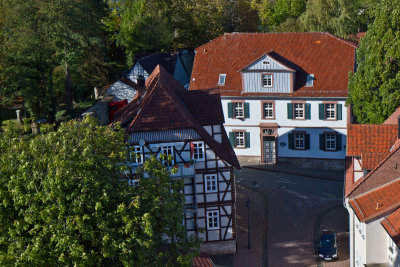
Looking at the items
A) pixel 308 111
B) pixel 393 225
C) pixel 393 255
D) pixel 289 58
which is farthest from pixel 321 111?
pixel 393 255

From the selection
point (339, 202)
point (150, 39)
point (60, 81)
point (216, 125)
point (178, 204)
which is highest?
point (150, 39)

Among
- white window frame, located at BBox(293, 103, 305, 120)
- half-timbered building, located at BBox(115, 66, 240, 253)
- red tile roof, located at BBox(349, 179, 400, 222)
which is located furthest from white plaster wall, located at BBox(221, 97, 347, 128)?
red tile roof, located at BBox(349, 179, 400, 222)

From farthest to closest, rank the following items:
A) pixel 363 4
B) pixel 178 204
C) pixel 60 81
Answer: pixel 363 4
pixel 60 81
pixel 178 204

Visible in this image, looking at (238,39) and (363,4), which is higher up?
(363,4)

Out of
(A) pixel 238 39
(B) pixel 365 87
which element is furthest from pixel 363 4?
(B) pixel 365 87

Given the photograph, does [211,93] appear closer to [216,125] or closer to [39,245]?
[216,125]

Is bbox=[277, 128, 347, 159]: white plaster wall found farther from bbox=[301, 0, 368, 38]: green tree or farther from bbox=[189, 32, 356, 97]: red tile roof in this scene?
bbox=[301, 0, 368, 38]: green tree

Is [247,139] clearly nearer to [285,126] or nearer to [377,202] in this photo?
[285,126]
